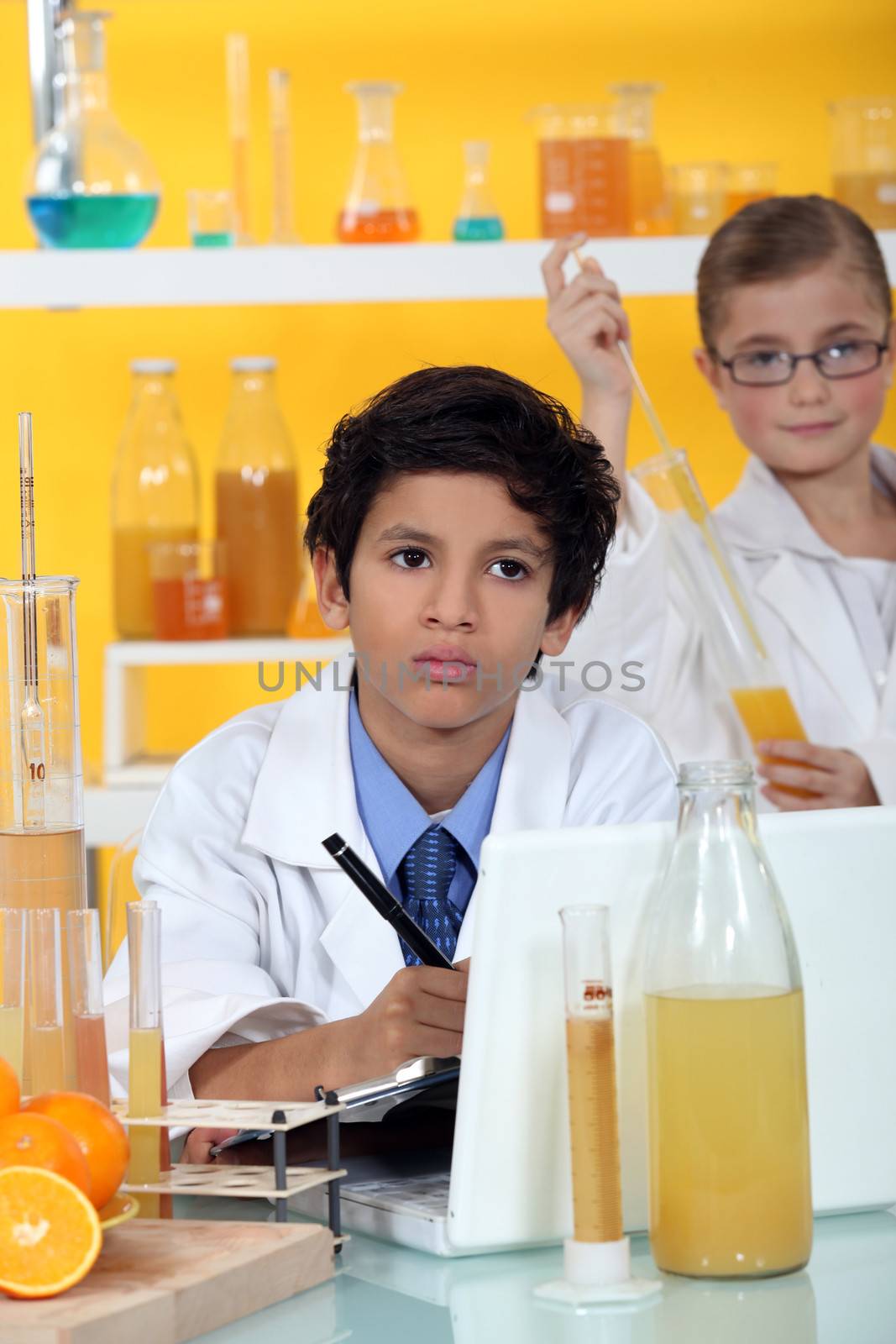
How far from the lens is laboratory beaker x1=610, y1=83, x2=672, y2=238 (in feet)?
7.18

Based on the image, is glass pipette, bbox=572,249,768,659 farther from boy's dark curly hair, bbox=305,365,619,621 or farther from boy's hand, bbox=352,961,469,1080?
boy's hand, bbox=352,961,469,1080

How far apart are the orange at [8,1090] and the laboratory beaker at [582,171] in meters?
1.60

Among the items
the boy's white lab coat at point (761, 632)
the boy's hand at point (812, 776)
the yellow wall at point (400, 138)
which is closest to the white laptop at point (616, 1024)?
the boy's hand at point (812, 776)

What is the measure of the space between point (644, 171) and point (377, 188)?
0.34m

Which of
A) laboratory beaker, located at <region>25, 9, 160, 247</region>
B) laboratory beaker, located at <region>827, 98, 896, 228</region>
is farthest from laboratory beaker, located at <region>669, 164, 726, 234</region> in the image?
laboratory beaker, located at <region>25, 9, 160, 247</region>

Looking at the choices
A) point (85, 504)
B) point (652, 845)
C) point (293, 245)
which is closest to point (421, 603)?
point (652, 845)

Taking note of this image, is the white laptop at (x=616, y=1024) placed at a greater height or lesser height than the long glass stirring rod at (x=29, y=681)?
lesser

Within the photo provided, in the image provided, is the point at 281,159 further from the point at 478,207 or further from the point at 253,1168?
the point at 253,1168

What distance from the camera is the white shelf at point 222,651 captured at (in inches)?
87.4

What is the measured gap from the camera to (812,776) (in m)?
1.77

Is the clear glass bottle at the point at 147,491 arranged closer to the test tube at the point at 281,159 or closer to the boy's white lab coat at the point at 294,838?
the test tube at the point at 281,159

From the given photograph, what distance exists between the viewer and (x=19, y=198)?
2.59 m

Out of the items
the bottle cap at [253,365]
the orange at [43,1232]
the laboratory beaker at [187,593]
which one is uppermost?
the bottle cap at [253,365]

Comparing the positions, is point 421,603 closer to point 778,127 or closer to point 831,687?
point 831,687
